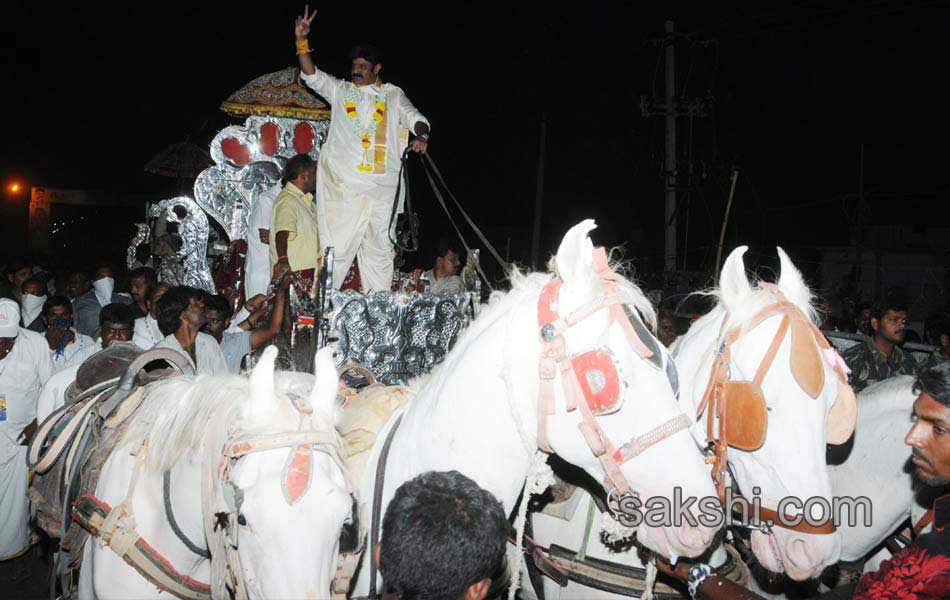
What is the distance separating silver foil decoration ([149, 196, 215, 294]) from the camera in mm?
7641

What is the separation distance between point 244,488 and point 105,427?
1.14 metres

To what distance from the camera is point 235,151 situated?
23.9 ft

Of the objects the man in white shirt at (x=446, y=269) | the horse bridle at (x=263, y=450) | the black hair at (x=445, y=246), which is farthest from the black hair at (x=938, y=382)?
the black hair at (x=445, y=246)

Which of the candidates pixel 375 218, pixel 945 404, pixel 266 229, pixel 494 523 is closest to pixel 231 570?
pixel 494 523

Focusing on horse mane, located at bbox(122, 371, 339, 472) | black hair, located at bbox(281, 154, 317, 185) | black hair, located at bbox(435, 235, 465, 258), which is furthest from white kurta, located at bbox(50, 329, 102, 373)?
horse mane, located at bbox(122, 371, 339, 472)

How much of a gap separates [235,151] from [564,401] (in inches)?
245

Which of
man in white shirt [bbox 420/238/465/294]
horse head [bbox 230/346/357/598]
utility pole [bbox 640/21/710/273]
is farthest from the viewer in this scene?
utility pole [bbox 640/21/710/273]

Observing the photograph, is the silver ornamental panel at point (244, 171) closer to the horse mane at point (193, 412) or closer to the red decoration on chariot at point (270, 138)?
the red decoration on chariot at point (270, 138)

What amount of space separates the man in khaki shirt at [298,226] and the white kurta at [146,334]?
4.38ft

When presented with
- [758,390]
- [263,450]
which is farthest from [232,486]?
[758,390]

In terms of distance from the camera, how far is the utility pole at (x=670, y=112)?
11.5 meters

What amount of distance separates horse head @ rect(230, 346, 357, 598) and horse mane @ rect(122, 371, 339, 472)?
0.04m

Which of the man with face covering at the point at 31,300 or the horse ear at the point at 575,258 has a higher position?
the horse ear at the point at 575,258

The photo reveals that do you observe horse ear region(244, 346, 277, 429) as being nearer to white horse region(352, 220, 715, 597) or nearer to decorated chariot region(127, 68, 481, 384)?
white horse region(352, 220, 715, 597)
